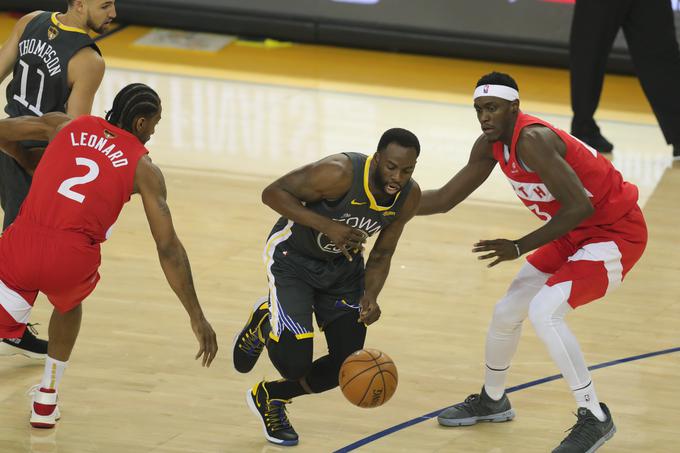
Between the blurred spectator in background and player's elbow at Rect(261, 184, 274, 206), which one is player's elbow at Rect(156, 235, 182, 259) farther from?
the blurred spectator in background

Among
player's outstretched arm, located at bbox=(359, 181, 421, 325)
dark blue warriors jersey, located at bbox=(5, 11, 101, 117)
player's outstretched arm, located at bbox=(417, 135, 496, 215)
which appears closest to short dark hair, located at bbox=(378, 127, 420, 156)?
player's outstretched arm, located at bbox=(359, 181, 421, 325)

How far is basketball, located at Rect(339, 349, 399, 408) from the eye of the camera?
5.07 m

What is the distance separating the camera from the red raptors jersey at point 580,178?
5.38 meters

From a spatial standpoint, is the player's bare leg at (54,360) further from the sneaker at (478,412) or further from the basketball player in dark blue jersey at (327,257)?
the sneaker at (478,412)

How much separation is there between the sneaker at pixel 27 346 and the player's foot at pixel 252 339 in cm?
104

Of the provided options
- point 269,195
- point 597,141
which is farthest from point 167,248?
point 597,141

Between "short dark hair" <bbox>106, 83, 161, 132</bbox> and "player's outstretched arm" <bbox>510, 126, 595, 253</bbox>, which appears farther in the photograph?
"player's outstretched arm" <bbox>510, 126, 595, 253</bbox>

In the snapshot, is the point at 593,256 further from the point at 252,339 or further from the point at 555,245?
the point at 252,339

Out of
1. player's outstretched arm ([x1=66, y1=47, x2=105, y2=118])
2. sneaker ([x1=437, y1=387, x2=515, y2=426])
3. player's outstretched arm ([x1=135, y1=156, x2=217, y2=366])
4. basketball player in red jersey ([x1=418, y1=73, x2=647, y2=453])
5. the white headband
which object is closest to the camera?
player's outstretched arm ([x1=135, y1=156, x2=217, y2=366])

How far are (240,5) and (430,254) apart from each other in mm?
6180

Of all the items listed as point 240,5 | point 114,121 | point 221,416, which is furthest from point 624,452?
point 240,5

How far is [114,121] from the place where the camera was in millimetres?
5043

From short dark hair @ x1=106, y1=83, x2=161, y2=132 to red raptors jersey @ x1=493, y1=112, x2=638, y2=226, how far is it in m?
1.60

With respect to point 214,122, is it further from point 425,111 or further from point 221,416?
point 221,416
